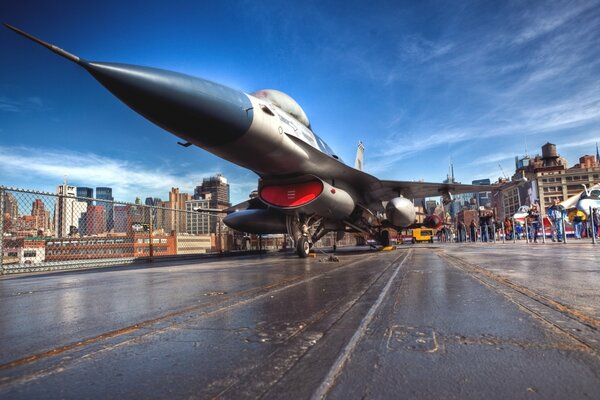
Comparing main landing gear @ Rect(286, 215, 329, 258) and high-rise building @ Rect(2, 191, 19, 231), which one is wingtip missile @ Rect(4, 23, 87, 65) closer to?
high-rise building @ Rect(2, 191, 19, 231)

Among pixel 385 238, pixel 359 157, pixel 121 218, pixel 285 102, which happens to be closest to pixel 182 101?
pixel 285 102

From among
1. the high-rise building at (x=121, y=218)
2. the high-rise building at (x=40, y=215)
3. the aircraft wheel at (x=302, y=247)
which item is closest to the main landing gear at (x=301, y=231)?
the aircraft wheel at (x=302, y=247)

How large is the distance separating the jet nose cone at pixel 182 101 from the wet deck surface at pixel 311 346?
3.09m

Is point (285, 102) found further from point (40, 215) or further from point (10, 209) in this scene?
point (10, 209)

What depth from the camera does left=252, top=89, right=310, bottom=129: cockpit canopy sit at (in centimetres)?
875

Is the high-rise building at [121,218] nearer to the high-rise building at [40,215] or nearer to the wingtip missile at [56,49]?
the high-rise building at [40,215]

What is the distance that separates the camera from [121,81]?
15.5ft

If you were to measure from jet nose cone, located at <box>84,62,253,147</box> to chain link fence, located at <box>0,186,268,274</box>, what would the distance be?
13.6 ft

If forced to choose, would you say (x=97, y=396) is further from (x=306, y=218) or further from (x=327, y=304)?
(x=306, y=218)

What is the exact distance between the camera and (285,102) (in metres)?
9.18

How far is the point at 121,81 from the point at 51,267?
5.45 meters

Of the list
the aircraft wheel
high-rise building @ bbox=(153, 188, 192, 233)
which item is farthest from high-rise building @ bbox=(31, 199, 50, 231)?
the aircraft wheel

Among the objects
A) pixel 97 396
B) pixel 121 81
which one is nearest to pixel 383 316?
pixel 97 396

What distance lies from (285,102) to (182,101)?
13.9 ft
